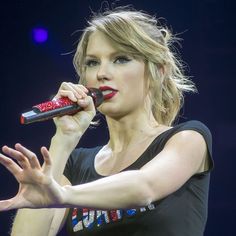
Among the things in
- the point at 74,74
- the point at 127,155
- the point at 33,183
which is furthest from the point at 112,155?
the point at 74,74

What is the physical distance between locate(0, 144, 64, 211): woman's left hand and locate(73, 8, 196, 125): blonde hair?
1.76 feet

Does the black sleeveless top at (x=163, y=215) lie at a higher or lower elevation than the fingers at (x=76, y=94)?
lower

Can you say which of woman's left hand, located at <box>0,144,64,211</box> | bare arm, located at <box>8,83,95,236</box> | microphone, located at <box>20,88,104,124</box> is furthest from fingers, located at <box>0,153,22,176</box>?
bare arm, located at <box>8,83,95,236</box>

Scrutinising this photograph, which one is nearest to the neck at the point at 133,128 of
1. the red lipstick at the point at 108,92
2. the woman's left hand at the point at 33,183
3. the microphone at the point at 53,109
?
the red lipstick at the point at 108,92

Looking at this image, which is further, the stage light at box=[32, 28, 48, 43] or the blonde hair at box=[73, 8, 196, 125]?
the stage light at box=[32, 28, 48, 43]

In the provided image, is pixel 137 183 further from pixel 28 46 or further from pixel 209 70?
pixel 28 46

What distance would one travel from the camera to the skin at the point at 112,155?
1039 millimetres

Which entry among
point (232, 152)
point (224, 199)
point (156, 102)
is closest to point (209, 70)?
point (232, 152)

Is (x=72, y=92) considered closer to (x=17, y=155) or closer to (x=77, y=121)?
(x=77, y=121)

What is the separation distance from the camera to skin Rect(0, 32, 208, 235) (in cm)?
104

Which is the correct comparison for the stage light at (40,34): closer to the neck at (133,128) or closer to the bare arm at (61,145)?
the neck at (133,128)

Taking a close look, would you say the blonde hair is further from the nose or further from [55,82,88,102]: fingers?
[55,82,88,102]: fingers

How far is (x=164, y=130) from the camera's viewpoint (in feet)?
4.95

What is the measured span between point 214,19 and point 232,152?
1.88 ft
